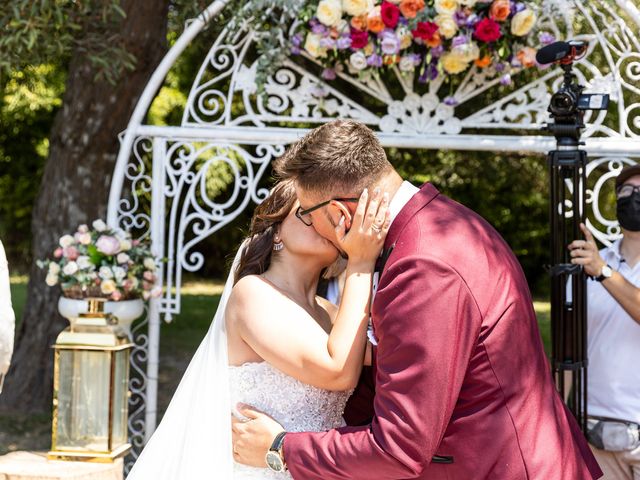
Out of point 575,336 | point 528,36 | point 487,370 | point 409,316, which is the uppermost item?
point 528,36

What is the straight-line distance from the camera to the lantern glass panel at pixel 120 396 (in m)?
4.17

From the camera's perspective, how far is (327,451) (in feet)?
6.70

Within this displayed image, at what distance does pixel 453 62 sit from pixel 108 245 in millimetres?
1852

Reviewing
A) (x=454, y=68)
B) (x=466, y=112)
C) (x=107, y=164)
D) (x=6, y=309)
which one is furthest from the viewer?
(x=466, y=112)

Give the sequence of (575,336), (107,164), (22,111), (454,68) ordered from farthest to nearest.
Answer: (22,111) < (107,164) < (454,68) < (575,336)

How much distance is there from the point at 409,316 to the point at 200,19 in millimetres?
2991

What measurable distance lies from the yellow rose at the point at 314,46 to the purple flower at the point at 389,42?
286 millimetres

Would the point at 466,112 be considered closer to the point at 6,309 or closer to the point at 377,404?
the point at 6,309

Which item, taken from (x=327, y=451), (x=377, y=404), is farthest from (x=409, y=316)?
(x=327, y=451)

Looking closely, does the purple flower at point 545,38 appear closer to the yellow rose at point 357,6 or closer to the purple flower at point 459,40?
the purple flower at point 459,40

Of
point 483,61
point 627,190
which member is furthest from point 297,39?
point 627,190

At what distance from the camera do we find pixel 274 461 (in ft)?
7.18

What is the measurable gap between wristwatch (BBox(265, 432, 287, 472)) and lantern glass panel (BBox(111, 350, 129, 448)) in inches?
82.7

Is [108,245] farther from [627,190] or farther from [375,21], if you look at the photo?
[627,190]
